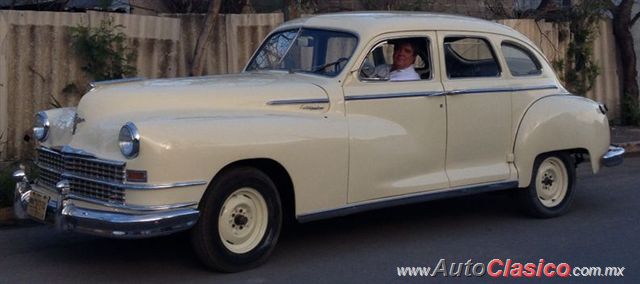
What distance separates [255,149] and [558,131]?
3111 millimetres

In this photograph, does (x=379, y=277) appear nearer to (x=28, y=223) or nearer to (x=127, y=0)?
(x=28, y=223)

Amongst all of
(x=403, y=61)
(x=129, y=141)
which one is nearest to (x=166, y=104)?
(x=129, y=141)

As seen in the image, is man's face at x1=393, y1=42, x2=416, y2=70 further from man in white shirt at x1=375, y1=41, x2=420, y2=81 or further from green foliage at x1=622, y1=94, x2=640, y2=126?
green foliage at x1=622, y1=94, x2=640, y2=126

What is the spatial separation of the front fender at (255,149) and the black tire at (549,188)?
217 centimetres

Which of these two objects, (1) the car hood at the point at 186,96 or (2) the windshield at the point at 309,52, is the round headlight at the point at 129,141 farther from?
Answer: (2) the windshield at the point at 309,52

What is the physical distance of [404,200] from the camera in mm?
6879

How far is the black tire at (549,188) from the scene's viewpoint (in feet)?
25.7

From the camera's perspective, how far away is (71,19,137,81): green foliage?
377 inches

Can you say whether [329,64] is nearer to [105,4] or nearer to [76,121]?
[76,121]

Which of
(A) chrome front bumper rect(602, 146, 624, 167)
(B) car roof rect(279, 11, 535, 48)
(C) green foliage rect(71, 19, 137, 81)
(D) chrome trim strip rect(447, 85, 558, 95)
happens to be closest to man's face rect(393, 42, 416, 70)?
(B) car roof rect(279, 11, 535, 48)

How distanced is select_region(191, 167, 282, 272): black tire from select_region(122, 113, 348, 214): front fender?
0.14 meters

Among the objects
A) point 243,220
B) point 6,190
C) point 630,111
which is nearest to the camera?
point 243,220

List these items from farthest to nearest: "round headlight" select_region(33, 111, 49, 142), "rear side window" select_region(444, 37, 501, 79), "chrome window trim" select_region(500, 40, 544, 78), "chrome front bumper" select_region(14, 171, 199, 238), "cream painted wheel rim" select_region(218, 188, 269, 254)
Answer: "chrome window trim" select_region(500, 40, 544, 78)
"rear side window" select_region(444, 37, 501, 79)
"round headlight" select_region(33, 111, 49, 142)
"cream painted wheel rim" select_region(218, 188, 269, 254)
"chrome front bumper" select_region(14, 171, 199, 238)

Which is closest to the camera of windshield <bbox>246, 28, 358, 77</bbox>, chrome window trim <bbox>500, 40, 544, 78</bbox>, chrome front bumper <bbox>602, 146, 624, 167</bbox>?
windshield <bbox>246, 28, 358, 77</bbox>
